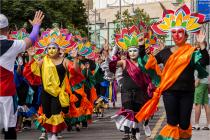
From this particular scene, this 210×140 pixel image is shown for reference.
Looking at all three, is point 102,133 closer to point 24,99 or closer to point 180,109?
point 24,99

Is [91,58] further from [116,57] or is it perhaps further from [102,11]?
[102,11]

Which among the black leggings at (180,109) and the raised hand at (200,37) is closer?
the black leggings at (180,109)

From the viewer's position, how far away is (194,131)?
13.6 metres

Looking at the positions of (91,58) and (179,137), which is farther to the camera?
(91,58)

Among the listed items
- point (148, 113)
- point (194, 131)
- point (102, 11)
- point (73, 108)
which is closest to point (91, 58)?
point (73, 108)

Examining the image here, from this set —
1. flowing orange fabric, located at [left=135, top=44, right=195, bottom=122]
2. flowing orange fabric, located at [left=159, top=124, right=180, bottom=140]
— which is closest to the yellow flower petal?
flowing orange fabric, located at [left=135, top=44, right=195, bottom=122]

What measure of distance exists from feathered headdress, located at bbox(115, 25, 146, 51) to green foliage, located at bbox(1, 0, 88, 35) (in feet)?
88.0

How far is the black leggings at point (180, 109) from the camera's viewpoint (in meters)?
9.27

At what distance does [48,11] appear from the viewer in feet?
174

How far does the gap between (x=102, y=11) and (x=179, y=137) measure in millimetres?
86246

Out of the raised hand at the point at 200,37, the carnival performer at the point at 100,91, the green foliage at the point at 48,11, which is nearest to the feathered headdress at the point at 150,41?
the raised hand at the point at 200,37

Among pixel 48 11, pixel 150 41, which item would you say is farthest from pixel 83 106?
pixel 48 11

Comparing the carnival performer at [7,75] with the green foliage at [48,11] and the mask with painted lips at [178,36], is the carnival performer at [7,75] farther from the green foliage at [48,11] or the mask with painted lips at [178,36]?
the green foliage at [48,11]

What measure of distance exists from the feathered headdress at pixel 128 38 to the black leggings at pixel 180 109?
115 inches
